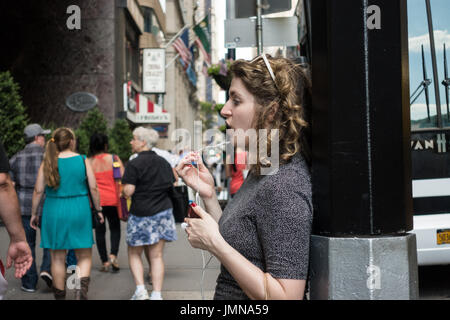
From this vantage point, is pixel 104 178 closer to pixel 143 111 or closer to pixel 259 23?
pixel 259 23

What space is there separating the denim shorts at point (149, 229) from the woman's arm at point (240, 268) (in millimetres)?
3984

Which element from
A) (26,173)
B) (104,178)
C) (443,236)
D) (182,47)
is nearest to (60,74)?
(182,47)

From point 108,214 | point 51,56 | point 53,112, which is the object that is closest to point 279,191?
point 108,214

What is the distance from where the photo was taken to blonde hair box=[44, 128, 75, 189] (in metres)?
5.22

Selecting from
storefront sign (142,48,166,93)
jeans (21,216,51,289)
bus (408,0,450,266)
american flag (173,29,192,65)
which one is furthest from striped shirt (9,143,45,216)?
storefront sign (142,48,166,93)

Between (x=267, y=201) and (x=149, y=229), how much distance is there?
427cm

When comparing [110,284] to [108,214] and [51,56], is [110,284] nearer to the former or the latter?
[108,214]

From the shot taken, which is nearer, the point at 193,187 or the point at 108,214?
the point at 193,187

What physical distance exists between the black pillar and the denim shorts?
4.32 meters

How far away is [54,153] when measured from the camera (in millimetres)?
5297

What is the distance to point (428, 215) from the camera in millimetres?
5070

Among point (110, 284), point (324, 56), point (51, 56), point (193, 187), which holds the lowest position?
point (110, 284)

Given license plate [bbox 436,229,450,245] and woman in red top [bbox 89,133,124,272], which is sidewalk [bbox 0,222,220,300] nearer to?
woman in red top [bbox 89,133,124,272]
